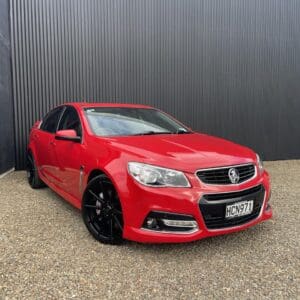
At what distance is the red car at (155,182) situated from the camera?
9.78 feet

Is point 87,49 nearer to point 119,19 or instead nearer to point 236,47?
point 119,19

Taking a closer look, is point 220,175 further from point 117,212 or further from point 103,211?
point 103,211

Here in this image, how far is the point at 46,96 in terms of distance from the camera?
748 centimetres

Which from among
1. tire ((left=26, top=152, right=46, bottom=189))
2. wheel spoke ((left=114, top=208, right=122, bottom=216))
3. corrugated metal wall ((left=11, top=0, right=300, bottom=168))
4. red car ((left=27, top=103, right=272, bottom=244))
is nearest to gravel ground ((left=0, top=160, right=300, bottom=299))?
red car ((left=27, top=103, right=272, bottom=244))

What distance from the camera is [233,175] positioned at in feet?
10.6

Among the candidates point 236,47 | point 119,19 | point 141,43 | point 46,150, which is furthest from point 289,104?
point 46,150

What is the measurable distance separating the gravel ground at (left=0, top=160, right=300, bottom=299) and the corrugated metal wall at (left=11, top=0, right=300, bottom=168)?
415cm

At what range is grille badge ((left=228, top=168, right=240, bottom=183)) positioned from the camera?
3.20 metres

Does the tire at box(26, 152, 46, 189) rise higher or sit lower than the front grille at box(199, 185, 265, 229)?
lower

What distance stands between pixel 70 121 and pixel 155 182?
201 cm

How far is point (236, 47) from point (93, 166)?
22.3ft

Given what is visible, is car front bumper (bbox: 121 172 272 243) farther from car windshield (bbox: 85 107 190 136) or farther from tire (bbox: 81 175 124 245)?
car windshield (bbox: 85 107 190 136)

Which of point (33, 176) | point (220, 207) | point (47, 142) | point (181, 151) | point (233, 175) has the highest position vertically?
point (181, 151)

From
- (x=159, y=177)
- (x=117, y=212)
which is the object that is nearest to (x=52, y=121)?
(x=117, y=212)
